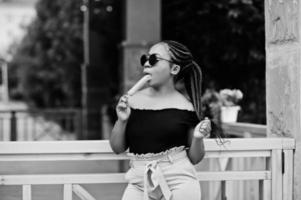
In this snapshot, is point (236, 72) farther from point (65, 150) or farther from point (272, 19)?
point (65, 150)

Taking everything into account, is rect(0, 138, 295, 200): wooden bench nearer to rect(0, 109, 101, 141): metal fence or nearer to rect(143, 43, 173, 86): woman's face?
rect(143, 43, 173, 86): woman's face

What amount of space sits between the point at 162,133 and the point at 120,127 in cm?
19

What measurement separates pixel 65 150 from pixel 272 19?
1340mm

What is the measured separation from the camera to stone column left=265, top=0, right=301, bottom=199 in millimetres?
2855

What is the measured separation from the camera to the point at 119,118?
7.72 ft

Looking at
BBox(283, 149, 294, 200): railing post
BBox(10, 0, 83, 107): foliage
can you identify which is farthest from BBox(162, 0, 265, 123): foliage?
BBox(10, 0, 83, 107): foliage

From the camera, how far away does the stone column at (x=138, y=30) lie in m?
6.86

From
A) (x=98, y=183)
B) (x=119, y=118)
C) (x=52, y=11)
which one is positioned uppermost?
(x=52, y=11)

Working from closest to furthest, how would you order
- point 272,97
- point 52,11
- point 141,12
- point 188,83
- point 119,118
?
point 119,118 < point 188,83 < point 272,97 < point 141,12 < point 52,11

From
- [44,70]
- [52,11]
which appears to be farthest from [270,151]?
[44,70]

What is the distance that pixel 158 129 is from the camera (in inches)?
92.7

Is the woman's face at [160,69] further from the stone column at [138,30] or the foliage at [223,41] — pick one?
the foliage at [223,41]

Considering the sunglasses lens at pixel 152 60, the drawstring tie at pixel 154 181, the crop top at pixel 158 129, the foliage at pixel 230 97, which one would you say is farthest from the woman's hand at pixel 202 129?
the foliage at pixel 230 97

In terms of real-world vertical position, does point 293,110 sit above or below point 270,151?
above
